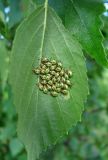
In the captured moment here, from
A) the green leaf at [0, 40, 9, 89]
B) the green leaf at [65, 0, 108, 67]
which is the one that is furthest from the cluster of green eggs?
the green leaf at [0, 40, 9, 89]

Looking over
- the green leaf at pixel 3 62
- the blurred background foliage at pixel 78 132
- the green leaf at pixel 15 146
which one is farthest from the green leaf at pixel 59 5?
the green leaf at pixel 15 146

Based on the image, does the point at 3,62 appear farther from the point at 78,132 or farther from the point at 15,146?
the point at 78,132

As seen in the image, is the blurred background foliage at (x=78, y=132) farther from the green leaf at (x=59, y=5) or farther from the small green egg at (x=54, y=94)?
the small green egg at (x=54, y=94)

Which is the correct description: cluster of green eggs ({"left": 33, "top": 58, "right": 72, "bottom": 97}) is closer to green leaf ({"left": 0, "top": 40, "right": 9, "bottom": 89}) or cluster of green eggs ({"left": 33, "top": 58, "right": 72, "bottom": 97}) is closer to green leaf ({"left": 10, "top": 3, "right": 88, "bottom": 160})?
green leaf ({"left": 10, "top": 3, "right": 88, "bottom": 160})

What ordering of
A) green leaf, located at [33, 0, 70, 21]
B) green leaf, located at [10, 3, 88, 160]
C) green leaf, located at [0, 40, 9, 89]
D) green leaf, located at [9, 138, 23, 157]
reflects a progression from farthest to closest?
1. green leaf, located at [9, 138, 23, 157]
2. green leaf, located at [0, 40, 9, 89]
3. green leaf, located at [33, 0, 70, 21]
4. green leaf, located at [10, 3, 88, 160]

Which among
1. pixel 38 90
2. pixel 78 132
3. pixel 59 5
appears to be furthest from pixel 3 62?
pixel 78 132

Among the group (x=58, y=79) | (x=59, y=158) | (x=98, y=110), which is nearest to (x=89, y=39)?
(x=58, y=79)
